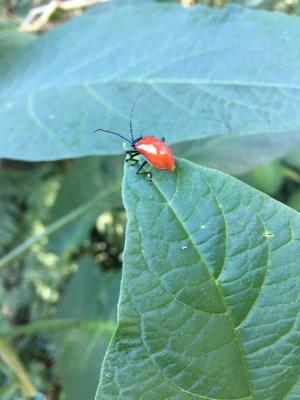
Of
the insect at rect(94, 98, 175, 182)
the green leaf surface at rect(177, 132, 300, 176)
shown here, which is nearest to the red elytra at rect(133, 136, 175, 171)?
the insect at rect(94, 98, 175, 182)

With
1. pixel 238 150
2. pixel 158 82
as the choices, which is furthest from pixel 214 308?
pixel 238 150

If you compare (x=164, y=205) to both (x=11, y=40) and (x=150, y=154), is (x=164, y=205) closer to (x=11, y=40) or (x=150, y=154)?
(x=150, y=154)

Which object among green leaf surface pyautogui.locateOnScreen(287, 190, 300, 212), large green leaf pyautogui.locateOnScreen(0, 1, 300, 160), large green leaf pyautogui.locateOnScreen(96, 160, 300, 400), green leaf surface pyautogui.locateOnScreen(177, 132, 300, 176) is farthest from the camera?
green leaf surface pyautogui.locateOnScreen(287, 190, 300, 212)

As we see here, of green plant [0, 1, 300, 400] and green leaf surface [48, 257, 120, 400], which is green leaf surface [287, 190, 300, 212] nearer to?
green plant [0, 1, 300, 400]

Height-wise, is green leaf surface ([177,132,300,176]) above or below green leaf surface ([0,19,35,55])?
below

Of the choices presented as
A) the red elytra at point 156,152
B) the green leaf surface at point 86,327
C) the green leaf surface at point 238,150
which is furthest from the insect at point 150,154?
the green leaf surface at point 86,327

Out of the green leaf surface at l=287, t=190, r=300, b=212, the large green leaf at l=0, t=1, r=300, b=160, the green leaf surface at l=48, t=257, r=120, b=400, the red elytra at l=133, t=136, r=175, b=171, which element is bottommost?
the green leaf surface at l=48, t=257, r=120, b=400

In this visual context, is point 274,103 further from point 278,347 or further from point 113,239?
point 113,239
